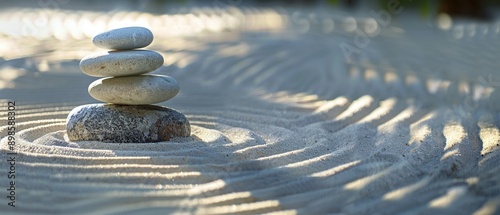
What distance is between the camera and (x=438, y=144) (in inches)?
166

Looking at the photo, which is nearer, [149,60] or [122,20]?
[149,60]

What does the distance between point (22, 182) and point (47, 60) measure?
3.89m

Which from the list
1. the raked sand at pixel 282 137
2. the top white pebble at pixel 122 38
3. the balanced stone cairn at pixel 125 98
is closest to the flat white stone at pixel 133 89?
the balanced stone cairn at pixel 125 98

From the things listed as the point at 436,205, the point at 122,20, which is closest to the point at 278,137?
the point at 436,205

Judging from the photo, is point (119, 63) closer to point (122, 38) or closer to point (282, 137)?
point (122, 38)

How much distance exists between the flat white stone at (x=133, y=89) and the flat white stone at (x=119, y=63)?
0.05 meters

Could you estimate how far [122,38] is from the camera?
13.6 ft

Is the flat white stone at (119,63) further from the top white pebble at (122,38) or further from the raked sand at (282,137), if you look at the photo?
the raked sand at (282,137)

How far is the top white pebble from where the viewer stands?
163 inches

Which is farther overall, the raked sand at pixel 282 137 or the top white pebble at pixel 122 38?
the top white pebble at pixel 122 38

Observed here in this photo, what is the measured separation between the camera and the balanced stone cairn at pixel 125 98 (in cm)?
411

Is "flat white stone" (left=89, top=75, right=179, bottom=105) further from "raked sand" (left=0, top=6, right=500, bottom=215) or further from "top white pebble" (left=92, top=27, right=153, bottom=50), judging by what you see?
"raked sand" (left=0, top=6, right=500, bottom=215)

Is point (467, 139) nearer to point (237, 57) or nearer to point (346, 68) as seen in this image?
point (346, 68)

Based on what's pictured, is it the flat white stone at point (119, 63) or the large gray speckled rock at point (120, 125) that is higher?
the flat white stone at point (119, 63)
